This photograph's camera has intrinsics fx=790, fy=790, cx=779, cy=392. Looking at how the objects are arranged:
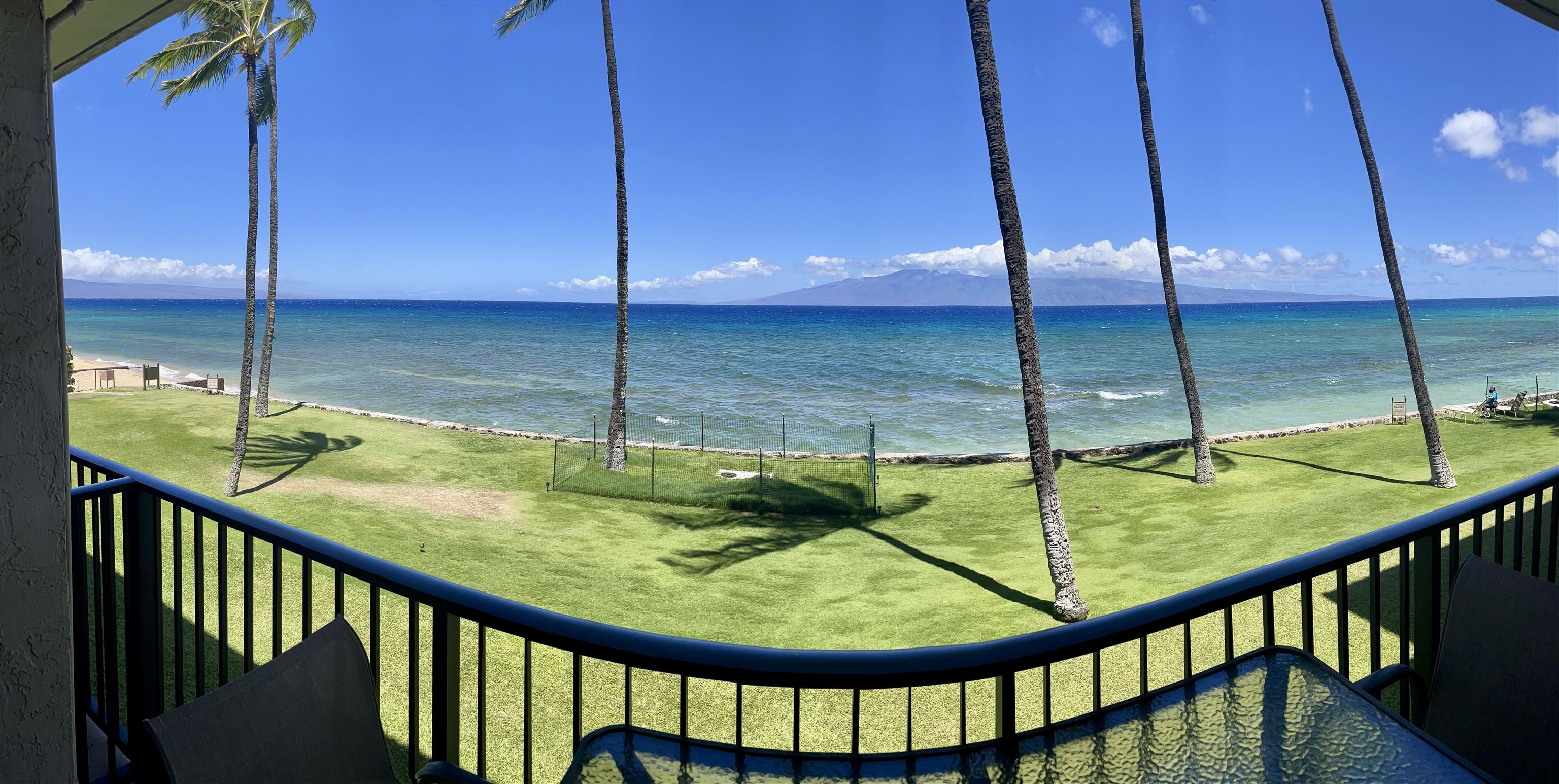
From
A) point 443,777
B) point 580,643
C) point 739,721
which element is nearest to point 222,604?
point 443,777

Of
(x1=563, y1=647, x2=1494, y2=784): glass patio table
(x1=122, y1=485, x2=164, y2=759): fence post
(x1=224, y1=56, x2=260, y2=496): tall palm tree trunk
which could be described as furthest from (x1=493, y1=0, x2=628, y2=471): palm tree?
(x1=563, y1=647, x2=1494, y2=784): glass patio table

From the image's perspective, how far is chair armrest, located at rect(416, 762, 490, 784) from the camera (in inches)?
56.6

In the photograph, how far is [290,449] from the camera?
16.5 meters

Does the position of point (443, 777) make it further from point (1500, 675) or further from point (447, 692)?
point (1500, 675)

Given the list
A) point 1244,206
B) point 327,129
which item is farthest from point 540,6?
point 1244,206

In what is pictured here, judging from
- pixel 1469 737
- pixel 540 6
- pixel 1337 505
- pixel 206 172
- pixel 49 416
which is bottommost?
pixel 1337 505

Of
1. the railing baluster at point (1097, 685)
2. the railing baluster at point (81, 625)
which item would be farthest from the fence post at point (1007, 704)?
the railing baluster at point (81, 625)

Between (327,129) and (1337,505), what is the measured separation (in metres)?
114

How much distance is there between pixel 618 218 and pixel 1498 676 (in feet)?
52.8

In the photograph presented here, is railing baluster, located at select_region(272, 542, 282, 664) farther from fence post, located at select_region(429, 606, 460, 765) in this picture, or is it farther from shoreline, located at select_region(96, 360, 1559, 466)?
shoreline, located at select_region(96, 360, 1559, 466)

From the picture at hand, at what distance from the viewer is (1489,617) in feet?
5.87

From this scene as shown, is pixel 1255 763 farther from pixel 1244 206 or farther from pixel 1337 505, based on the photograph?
pixel 1244 206

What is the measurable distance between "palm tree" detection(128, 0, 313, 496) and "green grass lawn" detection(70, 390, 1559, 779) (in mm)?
1613

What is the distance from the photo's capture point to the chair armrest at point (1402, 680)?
1.84 metres
